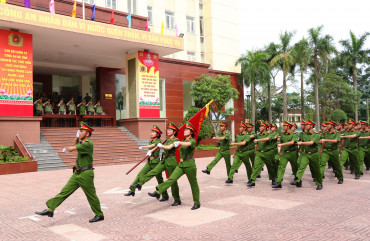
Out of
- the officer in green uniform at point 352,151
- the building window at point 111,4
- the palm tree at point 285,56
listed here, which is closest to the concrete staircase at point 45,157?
the officer in green uniform at point 352,151

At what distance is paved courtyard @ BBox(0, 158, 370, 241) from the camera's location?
5246mm

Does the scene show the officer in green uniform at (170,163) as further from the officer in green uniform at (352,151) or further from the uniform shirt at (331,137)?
the officer in green uniform at (352,151)

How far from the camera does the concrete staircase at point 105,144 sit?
16.8 metres

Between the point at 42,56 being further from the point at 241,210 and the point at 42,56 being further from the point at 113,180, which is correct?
the point at 241,210

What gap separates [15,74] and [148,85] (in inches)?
307

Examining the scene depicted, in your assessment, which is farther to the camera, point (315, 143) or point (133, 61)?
point (133, 61)

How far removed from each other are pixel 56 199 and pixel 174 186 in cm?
247

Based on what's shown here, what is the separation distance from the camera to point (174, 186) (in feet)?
24.2

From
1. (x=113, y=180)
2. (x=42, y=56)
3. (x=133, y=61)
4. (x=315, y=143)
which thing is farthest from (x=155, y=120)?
(x=315, y=143)

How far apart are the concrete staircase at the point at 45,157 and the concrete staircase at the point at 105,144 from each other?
10.4 inches

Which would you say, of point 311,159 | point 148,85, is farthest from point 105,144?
point 311,159

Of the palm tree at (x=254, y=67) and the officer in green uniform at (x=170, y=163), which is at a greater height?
the palm tree at (x=254, y=67)

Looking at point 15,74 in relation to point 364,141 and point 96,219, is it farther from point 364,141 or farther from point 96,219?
point 364,141

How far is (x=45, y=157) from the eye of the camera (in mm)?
15539
